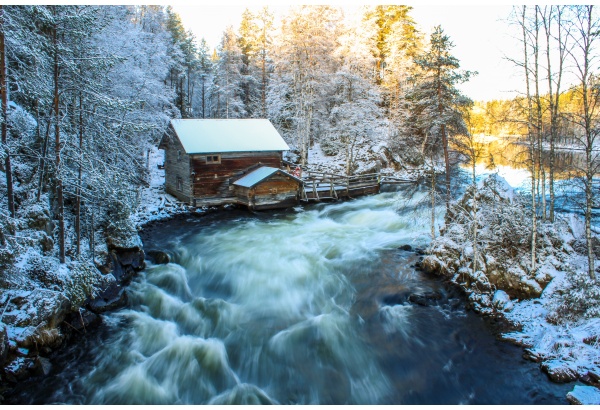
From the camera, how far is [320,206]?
24375 millimetres

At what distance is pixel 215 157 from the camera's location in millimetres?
23047

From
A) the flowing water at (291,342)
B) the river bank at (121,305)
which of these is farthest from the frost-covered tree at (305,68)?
the river bank at (121,305)

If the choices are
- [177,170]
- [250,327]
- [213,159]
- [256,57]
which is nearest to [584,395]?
[250,327]

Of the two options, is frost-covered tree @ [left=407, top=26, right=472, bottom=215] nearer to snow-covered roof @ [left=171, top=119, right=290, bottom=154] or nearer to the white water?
the white water

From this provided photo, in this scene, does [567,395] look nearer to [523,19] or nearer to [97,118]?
[523,19]

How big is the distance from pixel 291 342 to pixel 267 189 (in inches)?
565

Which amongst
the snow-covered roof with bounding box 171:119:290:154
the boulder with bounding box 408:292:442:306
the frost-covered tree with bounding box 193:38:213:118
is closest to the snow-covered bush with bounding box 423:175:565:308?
the boulder with bounding box 408:292:442:306

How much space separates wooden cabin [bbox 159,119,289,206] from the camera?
22641mm

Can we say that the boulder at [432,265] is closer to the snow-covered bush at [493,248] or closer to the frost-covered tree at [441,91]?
the snow-covered bush at [493,248]

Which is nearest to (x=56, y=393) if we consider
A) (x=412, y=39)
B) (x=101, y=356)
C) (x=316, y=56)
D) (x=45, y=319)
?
(x=101, y=356)

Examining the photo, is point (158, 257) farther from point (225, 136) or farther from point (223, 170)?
point (225, 136)

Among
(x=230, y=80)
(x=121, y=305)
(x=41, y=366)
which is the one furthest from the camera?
(x=230, y=80)

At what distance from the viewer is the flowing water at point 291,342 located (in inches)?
312

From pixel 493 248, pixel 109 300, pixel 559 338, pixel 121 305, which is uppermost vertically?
pixel 493 248
